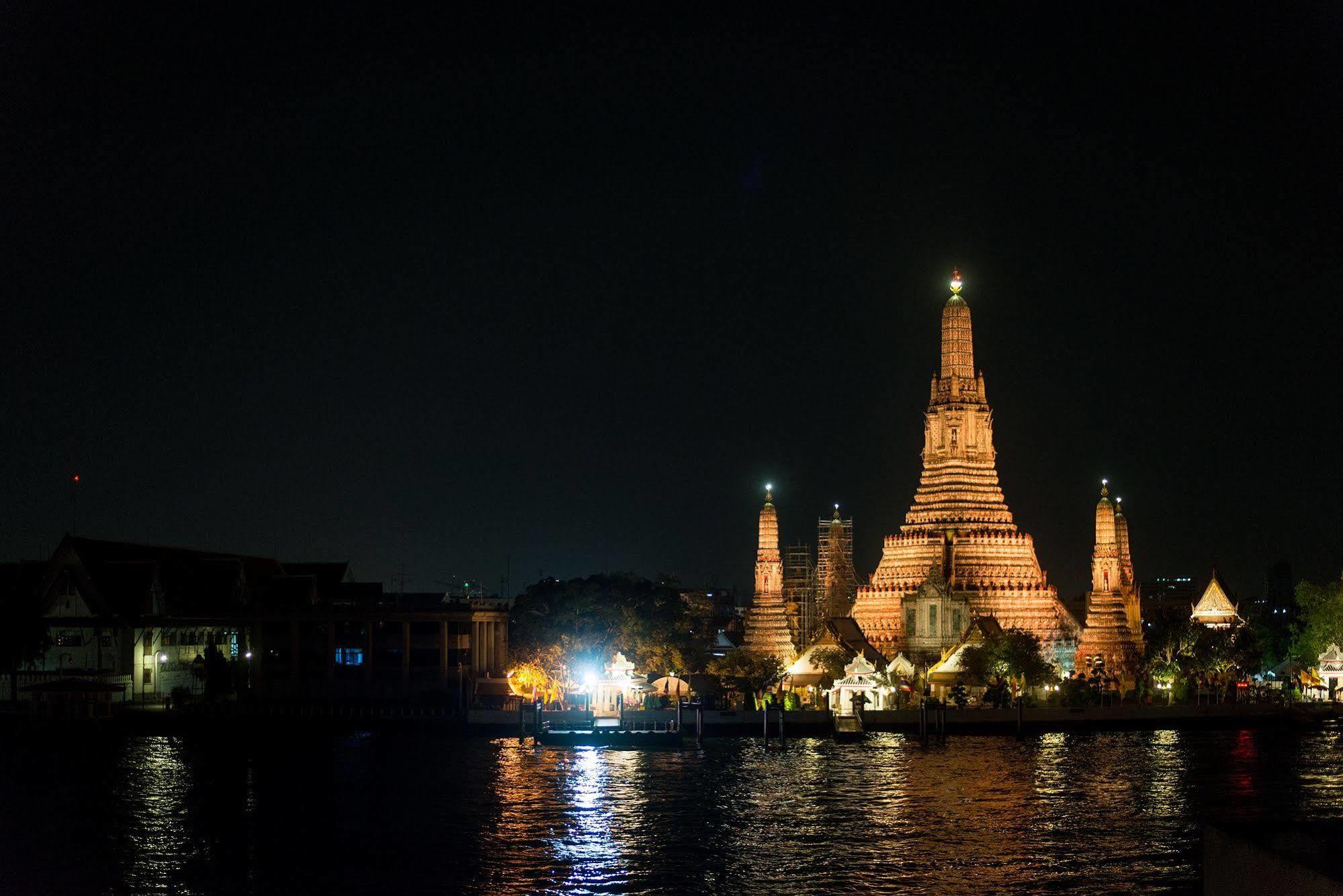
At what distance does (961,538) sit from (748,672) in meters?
17.3

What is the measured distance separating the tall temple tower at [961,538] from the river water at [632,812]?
19.1 metres

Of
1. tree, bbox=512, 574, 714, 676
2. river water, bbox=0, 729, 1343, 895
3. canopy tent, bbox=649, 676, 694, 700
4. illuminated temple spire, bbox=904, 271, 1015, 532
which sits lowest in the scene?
river water, bbox=0, 729, 1343, 895

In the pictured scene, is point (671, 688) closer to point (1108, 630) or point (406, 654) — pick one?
point (406, 654)

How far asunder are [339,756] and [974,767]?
Result: 2620cm

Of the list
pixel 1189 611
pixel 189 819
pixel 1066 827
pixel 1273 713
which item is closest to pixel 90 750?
pixel 189 819

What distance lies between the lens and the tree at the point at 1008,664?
84.0 meters

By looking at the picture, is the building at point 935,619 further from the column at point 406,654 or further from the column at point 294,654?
the column at point 294,654

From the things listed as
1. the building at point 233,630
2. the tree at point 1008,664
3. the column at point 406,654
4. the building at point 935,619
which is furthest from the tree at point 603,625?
the tree at point 1008,664

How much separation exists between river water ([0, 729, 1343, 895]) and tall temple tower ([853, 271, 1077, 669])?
19081mm

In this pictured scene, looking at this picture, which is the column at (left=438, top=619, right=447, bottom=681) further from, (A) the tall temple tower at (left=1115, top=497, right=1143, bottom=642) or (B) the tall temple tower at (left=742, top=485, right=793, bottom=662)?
(A) the tall temple tower at (left=1115, top=497, right=1143, bottom=642)

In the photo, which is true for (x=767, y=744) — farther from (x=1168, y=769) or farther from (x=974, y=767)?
(x=1168, y=769)

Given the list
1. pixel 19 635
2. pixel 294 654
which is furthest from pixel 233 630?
pixel 19 635

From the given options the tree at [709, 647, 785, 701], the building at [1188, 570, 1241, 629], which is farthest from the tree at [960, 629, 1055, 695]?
the building at [1188, 570, 1241, 629]

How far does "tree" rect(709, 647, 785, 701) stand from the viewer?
8500 centimetres
